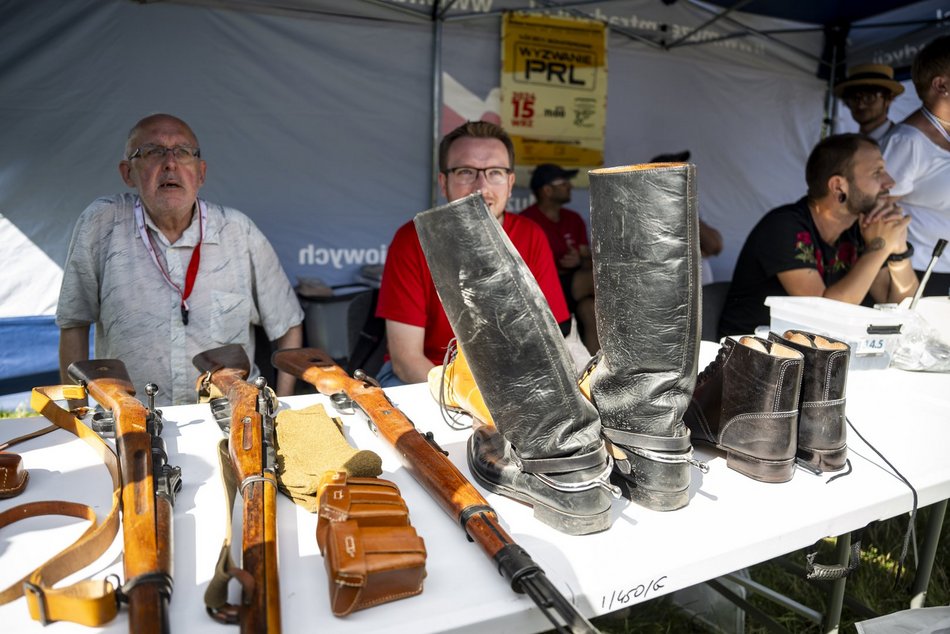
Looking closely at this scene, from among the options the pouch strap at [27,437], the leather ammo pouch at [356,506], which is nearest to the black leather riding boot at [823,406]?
the leather ammo pouch at [356,506]

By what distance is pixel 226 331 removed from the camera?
249 centimetres

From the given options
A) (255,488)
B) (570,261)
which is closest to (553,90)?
(570,261)

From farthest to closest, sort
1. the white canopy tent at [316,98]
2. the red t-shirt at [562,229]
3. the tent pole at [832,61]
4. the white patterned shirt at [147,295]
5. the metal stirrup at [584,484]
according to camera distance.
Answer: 1. the tent pole at [832,61]
2. the red t-shirt at [562,229]
3. the white canopy tent at [316,98]
4. the white patterned shirt at [147,295]
5. the metal stirrup at [584,484]

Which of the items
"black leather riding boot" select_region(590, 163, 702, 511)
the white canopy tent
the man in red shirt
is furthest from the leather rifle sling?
the man in red shirt

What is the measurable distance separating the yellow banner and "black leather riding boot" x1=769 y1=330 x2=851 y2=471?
3.71m

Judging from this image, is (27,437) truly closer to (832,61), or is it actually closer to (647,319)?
(647,319)

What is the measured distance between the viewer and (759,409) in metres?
1.14

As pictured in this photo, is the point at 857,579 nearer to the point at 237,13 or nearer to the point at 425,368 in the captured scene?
the point at 425,368

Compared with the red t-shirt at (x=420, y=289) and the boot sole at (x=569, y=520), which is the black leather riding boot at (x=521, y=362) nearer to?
the boot sole at (x=569, y=520)

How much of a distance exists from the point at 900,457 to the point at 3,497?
1652 mm

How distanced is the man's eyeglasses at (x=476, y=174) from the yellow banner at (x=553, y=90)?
243 centimetres

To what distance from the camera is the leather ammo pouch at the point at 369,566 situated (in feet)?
2.46

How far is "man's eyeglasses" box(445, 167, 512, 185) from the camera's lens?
2259mm

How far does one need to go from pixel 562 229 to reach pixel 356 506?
12.9 feet
